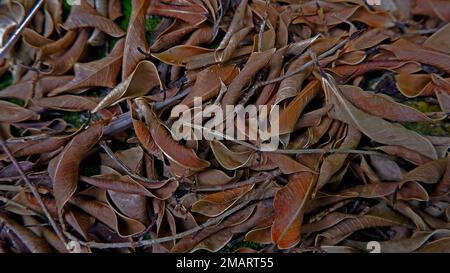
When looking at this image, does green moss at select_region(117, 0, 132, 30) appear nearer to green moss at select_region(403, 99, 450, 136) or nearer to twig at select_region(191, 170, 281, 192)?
twig at select_region(191, 170, 281, 192)

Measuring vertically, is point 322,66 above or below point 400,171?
above

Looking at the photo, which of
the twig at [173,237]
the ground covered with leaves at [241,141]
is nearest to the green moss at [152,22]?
the ground covered with leaves at [241,141]

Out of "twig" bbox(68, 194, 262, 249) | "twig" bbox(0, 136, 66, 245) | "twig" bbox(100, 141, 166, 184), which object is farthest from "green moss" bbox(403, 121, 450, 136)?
"twig" bbox(0, 136, 66, 245)

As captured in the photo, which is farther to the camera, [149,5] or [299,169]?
[149,5]

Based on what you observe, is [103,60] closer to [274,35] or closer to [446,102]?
[274,35]

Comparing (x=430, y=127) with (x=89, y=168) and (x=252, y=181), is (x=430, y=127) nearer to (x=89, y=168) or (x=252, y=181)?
(x=252, y=181)

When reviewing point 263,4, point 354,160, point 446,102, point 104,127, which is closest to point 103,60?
point 104,127
